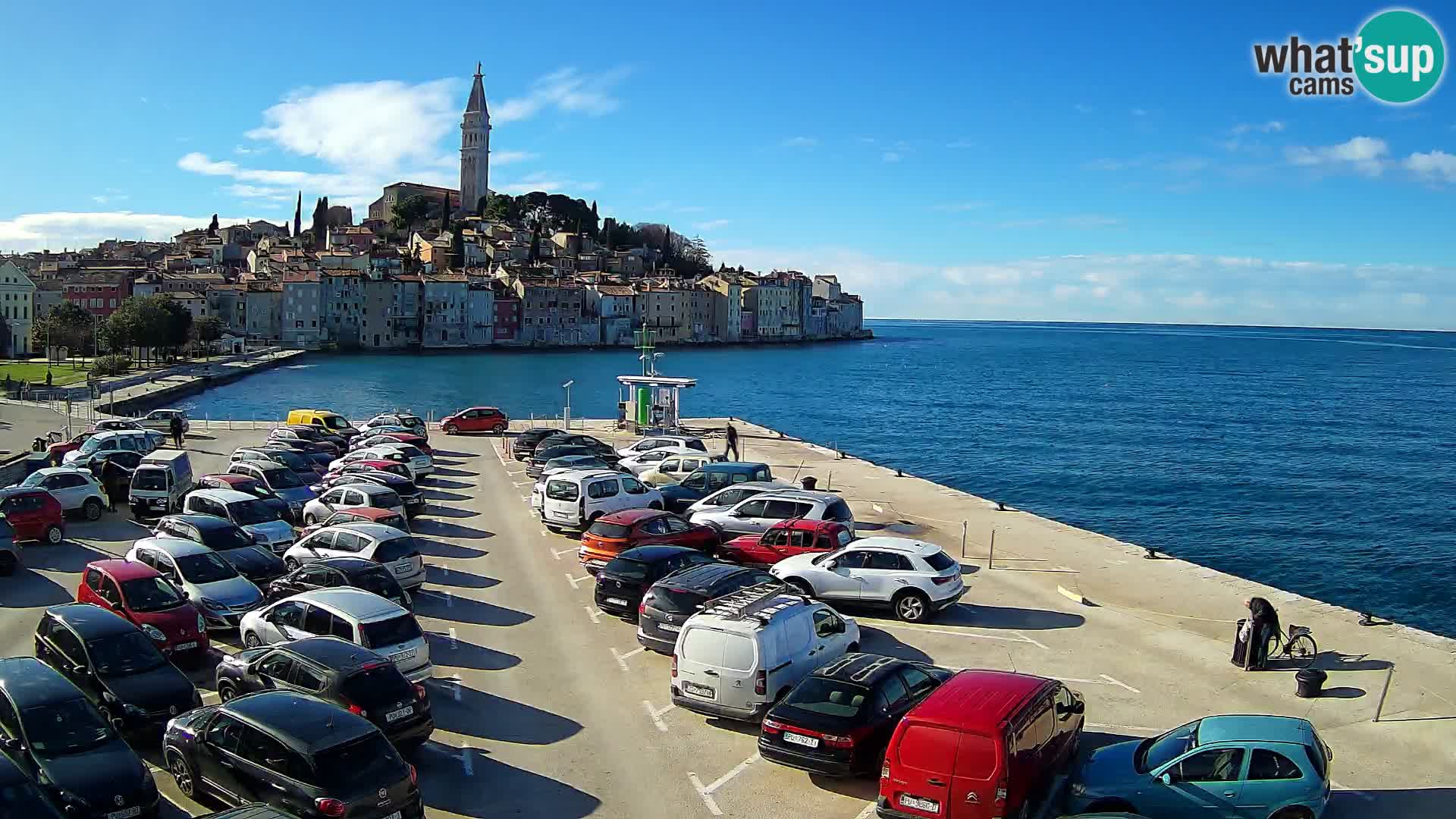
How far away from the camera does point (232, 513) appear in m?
19.5

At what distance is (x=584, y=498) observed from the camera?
22219mm

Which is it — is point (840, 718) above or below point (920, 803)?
above

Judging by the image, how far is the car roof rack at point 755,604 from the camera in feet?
39.3

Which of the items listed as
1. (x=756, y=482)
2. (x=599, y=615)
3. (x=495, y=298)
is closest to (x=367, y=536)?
(x=599, y=615)

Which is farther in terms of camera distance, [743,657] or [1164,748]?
[743,657]

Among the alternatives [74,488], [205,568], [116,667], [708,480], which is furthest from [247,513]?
[708,480]

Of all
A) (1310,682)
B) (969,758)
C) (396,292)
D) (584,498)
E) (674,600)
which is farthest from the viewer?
(396,292)

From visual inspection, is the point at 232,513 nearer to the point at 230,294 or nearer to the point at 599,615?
the point at 599,615

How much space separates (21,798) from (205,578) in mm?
7734

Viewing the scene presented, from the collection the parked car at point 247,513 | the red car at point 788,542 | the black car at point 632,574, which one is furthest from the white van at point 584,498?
the black car at point 632,574

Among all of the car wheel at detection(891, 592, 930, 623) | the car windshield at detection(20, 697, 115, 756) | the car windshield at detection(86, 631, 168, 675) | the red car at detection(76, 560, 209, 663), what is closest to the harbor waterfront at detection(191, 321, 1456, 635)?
the car wheel at detection(891, 592, 930, 623)

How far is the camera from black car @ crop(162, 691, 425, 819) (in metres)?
8.42

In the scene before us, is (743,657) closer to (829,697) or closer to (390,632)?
(829,697)

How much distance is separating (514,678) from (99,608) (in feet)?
15.4
